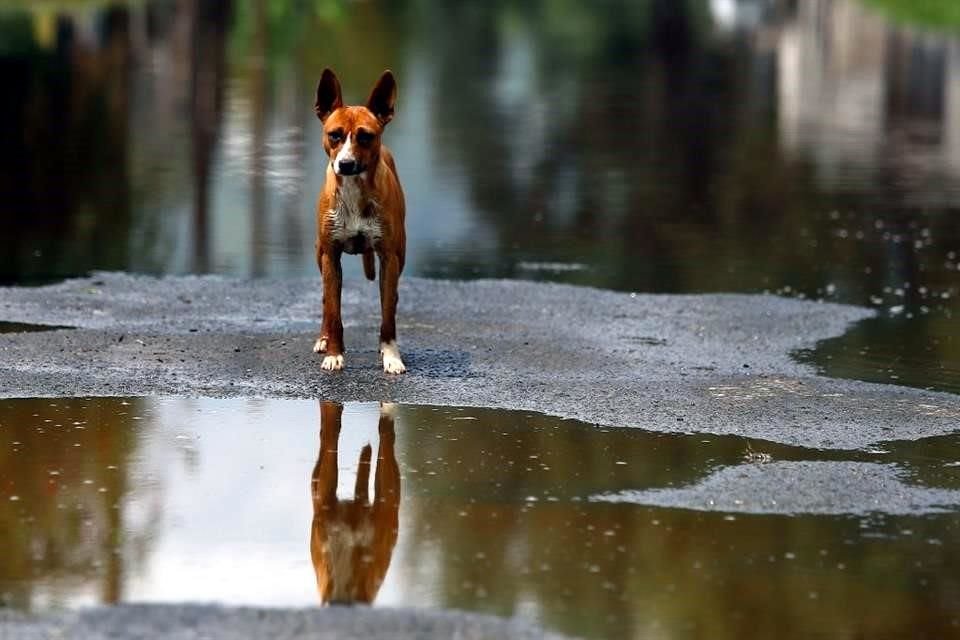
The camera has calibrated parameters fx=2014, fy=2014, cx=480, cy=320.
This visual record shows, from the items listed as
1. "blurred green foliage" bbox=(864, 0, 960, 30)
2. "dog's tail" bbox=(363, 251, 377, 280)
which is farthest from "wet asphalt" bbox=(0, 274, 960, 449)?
"blurred green foliage" bbox=(864, 0, 960, 30)

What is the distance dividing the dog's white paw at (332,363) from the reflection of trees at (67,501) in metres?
1.32

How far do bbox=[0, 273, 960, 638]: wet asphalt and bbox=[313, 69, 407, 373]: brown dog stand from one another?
10.8 inches

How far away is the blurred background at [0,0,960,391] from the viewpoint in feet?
49.8

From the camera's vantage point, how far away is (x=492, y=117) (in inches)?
1117

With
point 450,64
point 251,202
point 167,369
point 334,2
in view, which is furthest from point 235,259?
point 334,2

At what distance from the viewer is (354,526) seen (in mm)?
7797

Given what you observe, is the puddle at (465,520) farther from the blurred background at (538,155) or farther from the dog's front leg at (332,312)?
the blurred background at (538,155)

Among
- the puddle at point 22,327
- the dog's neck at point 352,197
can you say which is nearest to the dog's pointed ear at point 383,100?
the dog's neck at point 352,197

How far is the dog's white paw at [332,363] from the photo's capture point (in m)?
10.8

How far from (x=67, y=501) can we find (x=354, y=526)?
117 centimetres

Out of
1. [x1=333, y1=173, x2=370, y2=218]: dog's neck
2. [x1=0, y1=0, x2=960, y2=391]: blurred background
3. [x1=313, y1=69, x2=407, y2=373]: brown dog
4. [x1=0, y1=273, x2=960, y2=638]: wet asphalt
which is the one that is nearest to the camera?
[x1=0, y1=273, x2=960, y2=638]: wet asphalt

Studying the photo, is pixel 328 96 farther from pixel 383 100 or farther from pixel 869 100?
pixel 869 100

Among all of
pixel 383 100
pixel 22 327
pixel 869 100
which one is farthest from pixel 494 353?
pixel 869 100

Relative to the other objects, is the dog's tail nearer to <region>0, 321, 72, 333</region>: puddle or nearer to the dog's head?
the dog's head
